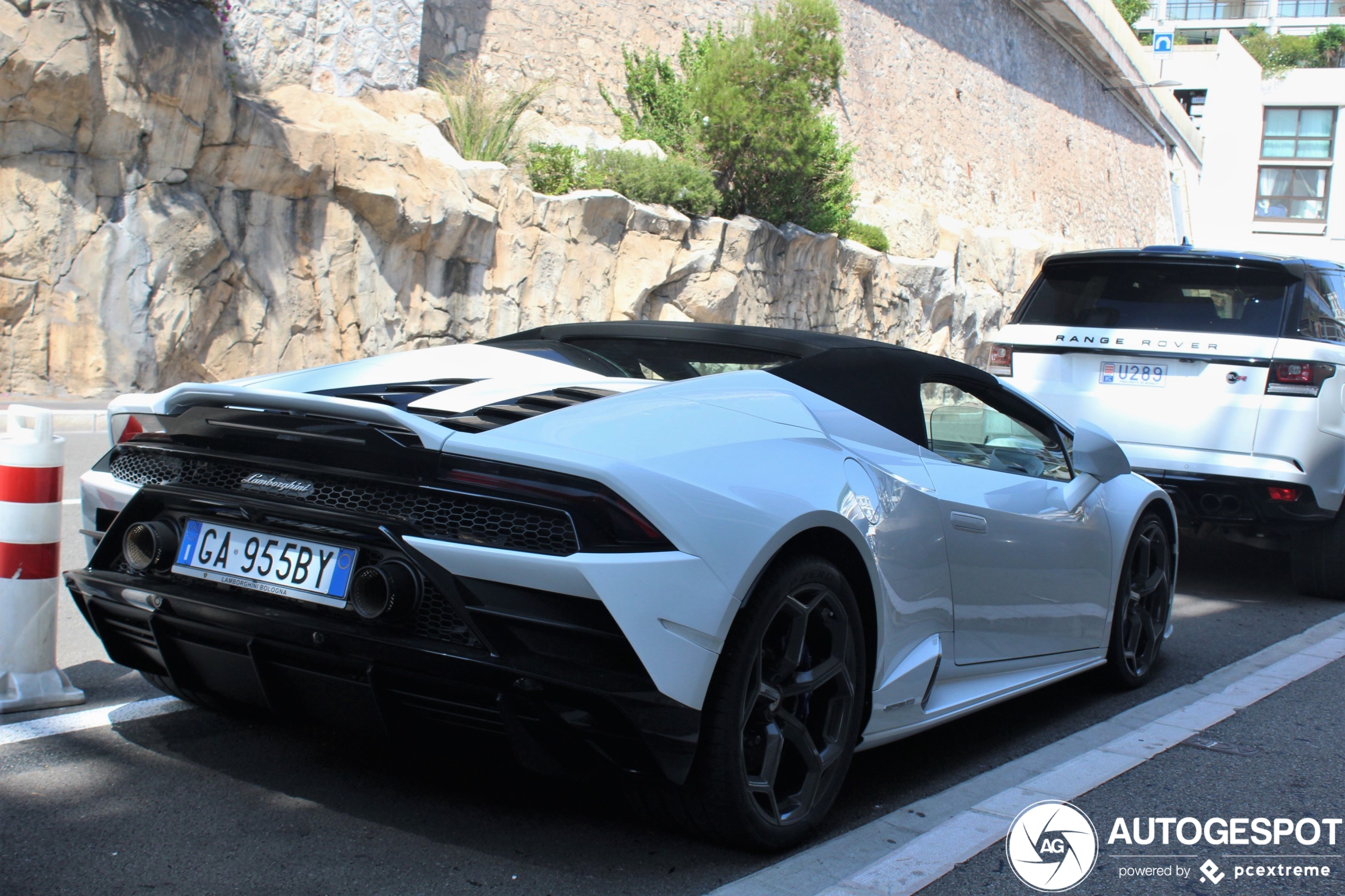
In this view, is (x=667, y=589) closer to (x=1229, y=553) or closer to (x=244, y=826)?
(x=244, y=826)

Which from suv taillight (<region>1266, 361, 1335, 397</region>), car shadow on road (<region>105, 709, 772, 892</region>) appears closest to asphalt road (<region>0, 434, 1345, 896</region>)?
car shadow on road (<region>105, 709, 772, 892</region>)

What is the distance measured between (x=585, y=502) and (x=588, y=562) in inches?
5.1

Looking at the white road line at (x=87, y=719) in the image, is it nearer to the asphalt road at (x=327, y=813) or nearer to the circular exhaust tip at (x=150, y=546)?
the asphalt road at (x=327, y=813)

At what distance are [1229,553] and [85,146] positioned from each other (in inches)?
475

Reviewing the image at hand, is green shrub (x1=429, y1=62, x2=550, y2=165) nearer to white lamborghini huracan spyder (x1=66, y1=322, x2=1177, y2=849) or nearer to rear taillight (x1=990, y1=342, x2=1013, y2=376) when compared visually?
rear taillight (x1=990, y1=342, x2=1013, y2=376)

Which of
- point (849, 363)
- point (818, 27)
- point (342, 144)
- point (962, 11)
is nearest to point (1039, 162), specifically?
point (962, 11)

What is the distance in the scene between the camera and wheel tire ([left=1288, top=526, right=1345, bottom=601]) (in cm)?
635

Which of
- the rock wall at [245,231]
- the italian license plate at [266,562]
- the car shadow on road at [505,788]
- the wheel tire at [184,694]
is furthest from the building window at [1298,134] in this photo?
the italian license plate at [266,562]

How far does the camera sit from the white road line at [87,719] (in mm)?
3127

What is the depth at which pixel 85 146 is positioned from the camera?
12672mm

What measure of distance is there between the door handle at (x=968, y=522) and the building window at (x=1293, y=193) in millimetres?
74545

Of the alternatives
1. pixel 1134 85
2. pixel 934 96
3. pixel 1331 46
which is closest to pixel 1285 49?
pixel 1331 46

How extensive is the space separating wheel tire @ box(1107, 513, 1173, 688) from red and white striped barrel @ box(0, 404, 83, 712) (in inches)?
142

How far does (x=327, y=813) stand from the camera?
2754mm
